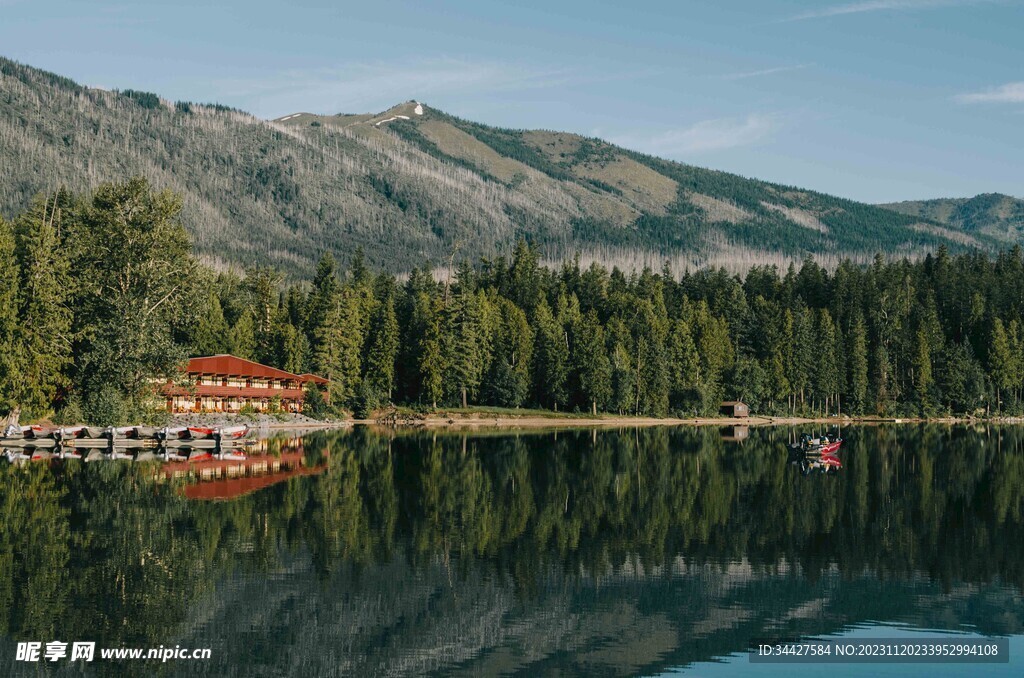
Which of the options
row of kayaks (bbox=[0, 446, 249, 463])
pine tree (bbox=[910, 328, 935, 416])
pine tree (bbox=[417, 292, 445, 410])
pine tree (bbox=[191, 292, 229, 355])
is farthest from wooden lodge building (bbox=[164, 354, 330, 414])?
pine tree (bbox=[910, 328, 935, 416])

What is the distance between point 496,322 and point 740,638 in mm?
111049

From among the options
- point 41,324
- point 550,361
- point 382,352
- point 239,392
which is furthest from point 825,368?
point 41,324

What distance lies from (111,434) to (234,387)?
1457 inches

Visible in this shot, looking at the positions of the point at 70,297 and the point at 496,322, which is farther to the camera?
the point at 496,322

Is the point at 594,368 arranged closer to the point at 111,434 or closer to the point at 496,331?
the point at 496,331

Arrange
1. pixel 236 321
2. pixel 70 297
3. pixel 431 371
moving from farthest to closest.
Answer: pixel 236 321 → pixel 431 371 → pixel 70 297

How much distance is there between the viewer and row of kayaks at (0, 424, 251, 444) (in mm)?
69875

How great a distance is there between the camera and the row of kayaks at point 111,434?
229 ft

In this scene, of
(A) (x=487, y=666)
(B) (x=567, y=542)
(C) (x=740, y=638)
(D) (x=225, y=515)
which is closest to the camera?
(A) (x=487, y=666)

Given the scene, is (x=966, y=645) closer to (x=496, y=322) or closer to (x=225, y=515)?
(x=225, y=515)

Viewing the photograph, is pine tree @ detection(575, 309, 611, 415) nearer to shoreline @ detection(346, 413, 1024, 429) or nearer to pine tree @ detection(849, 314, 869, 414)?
shoreline @ detection(346, 413, 1024, 429)

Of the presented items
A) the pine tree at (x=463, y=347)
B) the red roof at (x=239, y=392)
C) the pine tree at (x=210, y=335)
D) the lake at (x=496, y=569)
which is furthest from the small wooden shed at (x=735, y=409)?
the lake at (x=496, y=569)

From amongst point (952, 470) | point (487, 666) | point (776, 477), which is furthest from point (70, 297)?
point (487, 666)

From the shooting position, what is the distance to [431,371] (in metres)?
121
